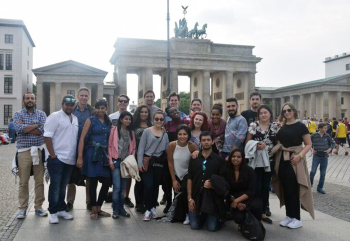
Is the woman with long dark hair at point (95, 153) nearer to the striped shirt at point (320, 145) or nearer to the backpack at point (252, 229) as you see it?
the backpack at point (252, 229)

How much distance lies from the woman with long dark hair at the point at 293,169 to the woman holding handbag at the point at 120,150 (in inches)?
110

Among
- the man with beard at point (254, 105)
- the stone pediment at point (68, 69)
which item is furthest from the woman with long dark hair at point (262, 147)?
the stone pediment at point (68, 69)

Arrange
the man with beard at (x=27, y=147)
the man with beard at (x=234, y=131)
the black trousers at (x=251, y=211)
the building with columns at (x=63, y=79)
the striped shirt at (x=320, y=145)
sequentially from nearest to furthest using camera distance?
the black trousers at (x=251, y=211), the man with beard at (x=234, y=131), the man with beard at (x=27, y=147), the striped shirt at (x=320, y=145), the building with columns at (x=63, y=79)

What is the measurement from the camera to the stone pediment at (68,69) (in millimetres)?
45188

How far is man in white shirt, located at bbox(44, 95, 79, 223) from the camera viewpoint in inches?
252

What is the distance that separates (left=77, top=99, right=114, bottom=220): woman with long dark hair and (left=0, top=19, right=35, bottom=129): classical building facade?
5128cm

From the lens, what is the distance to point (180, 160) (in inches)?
257

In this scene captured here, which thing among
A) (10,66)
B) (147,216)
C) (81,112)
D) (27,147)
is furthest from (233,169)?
(10,66)

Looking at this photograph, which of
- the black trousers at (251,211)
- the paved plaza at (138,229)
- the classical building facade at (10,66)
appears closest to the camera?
the paved plaza at (138,229)

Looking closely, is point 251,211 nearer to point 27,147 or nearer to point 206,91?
point 27,147

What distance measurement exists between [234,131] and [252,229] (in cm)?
185

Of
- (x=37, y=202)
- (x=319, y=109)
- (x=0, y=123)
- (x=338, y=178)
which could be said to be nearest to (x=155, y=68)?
(x=0, y=123)

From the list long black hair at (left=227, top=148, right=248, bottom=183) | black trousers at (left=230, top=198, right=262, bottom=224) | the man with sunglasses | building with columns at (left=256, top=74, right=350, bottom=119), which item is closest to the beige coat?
long black hair at (left=227, top=148, right=248, bottom=183)

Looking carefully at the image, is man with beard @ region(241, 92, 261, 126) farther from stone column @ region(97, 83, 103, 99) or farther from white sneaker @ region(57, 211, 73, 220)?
stone column @ region(97, 83, 103, 99)
